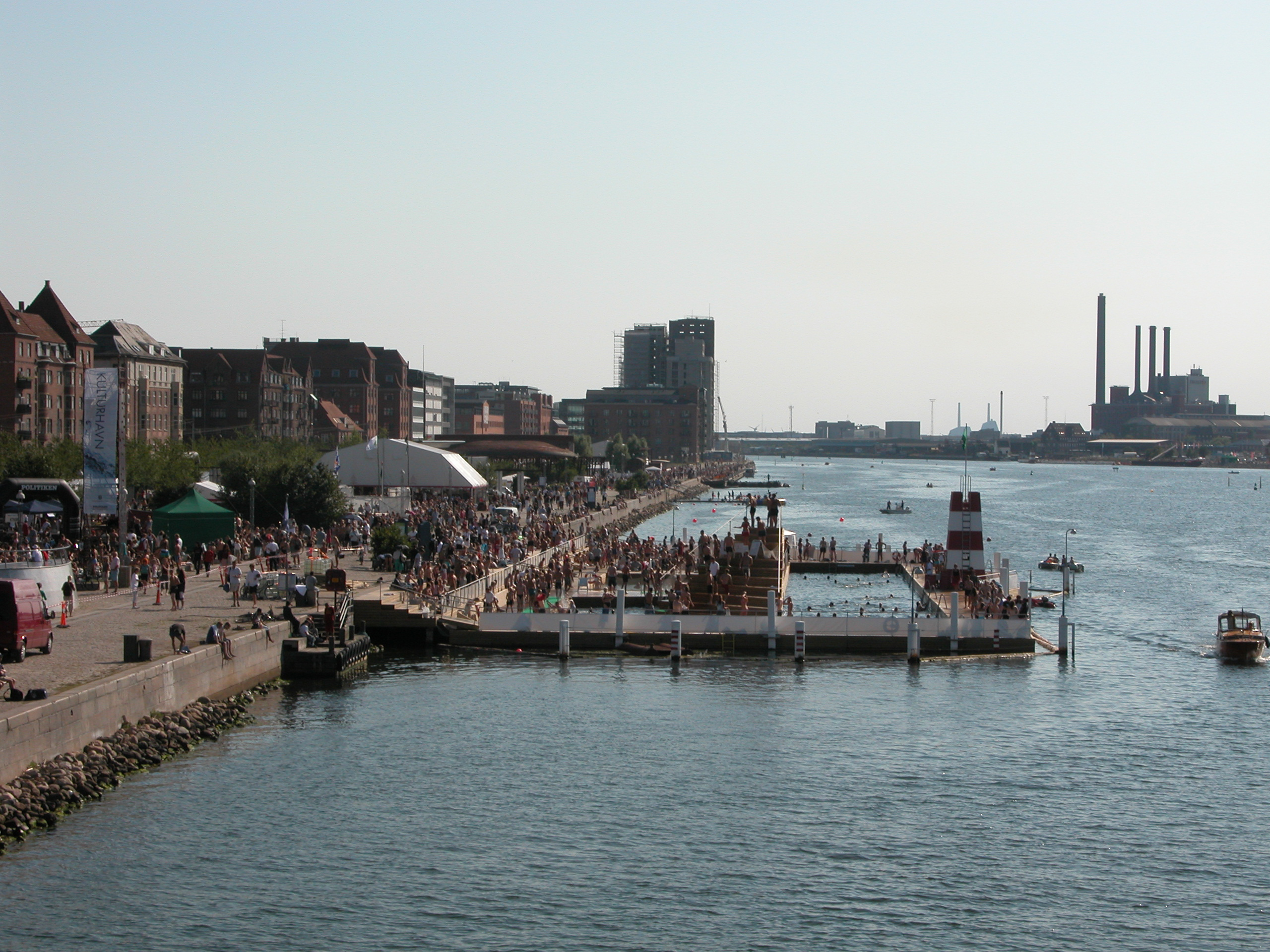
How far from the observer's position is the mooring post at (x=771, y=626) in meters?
41.2

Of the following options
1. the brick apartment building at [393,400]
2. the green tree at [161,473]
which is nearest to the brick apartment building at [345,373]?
the brick apartment building at [393,400]

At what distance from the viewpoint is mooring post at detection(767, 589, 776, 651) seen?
135 feet

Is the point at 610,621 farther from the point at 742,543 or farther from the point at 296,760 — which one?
the point at 296,760

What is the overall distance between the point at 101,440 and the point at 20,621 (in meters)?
14.2

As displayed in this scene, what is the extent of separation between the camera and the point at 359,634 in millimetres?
41281

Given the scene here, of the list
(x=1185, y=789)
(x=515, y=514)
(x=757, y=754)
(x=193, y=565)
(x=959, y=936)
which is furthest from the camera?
(x=515, y=514)

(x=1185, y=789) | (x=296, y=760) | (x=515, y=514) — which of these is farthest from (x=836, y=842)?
(x=515, y=514)

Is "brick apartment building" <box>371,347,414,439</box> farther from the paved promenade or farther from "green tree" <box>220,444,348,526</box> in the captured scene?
the paved promenade

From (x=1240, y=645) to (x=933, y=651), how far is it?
1028cm

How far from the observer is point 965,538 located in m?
51.9

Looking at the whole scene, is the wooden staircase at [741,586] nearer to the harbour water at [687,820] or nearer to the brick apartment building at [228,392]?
the harbour water at [687,820]

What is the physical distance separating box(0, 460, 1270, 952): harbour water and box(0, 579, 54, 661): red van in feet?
14.2

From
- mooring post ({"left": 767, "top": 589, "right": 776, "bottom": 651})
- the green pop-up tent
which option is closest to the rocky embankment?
the green pop-up tent

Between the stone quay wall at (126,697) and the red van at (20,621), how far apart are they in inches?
90.5
